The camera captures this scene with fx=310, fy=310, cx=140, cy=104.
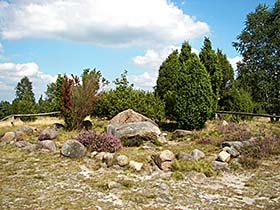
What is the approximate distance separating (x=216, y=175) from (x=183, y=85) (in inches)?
256

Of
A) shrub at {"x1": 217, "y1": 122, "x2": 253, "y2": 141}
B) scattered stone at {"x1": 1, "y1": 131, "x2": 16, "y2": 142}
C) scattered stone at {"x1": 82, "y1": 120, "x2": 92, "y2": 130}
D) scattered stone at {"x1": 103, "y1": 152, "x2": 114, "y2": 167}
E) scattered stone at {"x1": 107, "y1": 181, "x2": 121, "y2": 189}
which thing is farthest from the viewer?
scattered stone at {"x1": 82, "y1": 120, "x2": 92, "y2": 130}

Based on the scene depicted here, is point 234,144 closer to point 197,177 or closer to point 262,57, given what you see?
point 197,177

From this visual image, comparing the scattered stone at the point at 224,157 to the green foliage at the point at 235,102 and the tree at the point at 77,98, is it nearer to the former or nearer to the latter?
the tree at the point at 77,98

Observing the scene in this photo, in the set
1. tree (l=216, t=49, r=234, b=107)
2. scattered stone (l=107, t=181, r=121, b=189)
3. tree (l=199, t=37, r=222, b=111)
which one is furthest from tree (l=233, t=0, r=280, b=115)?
scattered stone (l=107, t=181, r=121, b=189)

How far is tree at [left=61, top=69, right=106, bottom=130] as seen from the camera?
13.6 meters

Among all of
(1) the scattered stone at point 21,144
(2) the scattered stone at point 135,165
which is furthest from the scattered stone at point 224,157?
(1) the scattered stone at point 21,144

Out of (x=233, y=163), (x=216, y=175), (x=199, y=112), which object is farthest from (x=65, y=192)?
(x=199, y=112)

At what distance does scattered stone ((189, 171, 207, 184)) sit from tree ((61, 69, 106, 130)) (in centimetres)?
758

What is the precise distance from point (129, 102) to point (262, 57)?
17.9 m

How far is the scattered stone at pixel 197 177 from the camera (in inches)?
280

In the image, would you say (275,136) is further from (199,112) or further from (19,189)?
(19,189)

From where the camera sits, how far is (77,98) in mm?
13656

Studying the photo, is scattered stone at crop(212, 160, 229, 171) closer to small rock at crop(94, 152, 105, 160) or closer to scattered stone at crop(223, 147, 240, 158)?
scattered stone at crop(223, 147, 240, 158)

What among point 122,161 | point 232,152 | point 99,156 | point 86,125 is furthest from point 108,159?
point 86,125
